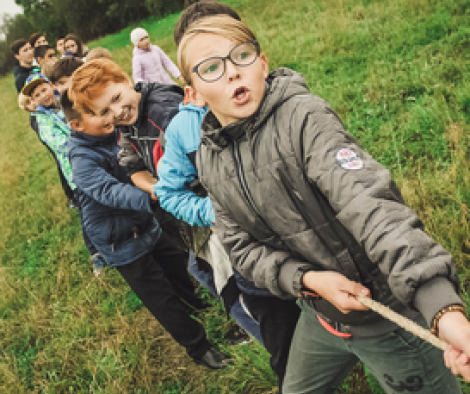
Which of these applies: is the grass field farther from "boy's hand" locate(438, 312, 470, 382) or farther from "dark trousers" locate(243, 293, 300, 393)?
"boy's hand" locate(438, 312, 470, 382)

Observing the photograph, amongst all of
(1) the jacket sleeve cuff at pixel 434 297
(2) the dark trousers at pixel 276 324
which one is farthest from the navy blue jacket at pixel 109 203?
(1) the jacket sleeve cuff at pixel 434 297

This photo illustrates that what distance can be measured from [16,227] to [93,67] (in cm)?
525

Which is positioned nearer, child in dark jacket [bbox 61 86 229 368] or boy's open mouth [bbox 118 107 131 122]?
boy's open mouth [bbox 118 107 131 122]

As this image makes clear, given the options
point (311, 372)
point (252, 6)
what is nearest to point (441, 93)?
point (311, 372)

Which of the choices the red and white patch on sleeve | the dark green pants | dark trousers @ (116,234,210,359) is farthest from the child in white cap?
the red and white patch on sleeve

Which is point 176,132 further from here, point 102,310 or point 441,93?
point 441,93

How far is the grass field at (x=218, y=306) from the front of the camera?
9.10 ft

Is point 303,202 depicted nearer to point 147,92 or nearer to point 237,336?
point 147,92

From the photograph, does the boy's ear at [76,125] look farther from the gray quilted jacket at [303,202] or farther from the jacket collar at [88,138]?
the gray quilted jacket at [303,202]

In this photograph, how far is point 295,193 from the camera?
1.20 metres

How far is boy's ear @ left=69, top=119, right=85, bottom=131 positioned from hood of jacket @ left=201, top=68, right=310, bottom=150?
1.60 m

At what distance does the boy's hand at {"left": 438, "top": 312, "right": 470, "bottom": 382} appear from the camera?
0.67 m

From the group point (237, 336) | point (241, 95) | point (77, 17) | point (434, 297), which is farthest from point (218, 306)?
point (77, 17)

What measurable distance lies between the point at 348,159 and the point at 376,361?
77 cm
